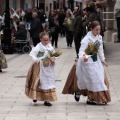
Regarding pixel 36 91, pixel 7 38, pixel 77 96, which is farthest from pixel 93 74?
pixel 7 38

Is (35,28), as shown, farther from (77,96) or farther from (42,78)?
(42,78)

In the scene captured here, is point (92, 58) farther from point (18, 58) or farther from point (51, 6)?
point (51, 6)

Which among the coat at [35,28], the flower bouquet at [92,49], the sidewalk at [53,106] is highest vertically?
the flower bouquet at [92,49]

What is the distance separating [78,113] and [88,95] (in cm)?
94

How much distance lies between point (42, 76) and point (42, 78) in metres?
0.04

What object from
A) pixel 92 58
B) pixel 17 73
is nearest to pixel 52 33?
pixel 17 73

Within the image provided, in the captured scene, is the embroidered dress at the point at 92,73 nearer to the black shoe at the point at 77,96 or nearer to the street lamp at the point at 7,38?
the black shoe at the point at 77,96

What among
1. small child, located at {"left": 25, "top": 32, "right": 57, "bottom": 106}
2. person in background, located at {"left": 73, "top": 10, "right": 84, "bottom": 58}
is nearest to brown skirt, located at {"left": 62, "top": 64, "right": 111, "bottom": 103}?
small child, located at {"left": 25, "top": 32, "right": 57, "bottom": 106}

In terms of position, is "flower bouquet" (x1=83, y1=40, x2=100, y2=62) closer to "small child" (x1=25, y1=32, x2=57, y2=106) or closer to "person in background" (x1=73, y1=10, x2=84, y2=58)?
"small child" (x1=25, y1=32, x2=57, y2=106)

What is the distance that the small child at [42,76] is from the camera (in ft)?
38.6

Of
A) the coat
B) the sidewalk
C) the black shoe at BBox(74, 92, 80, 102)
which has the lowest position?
the sidewalk

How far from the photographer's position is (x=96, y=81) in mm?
11773

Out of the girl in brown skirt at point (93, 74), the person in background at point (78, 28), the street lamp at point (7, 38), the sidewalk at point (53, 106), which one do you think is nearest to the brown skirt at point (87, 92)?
the girl in brown skirt at point (93, 74)

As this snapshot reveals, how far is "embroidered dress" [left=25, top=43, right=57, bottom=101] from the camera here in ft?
38.6
